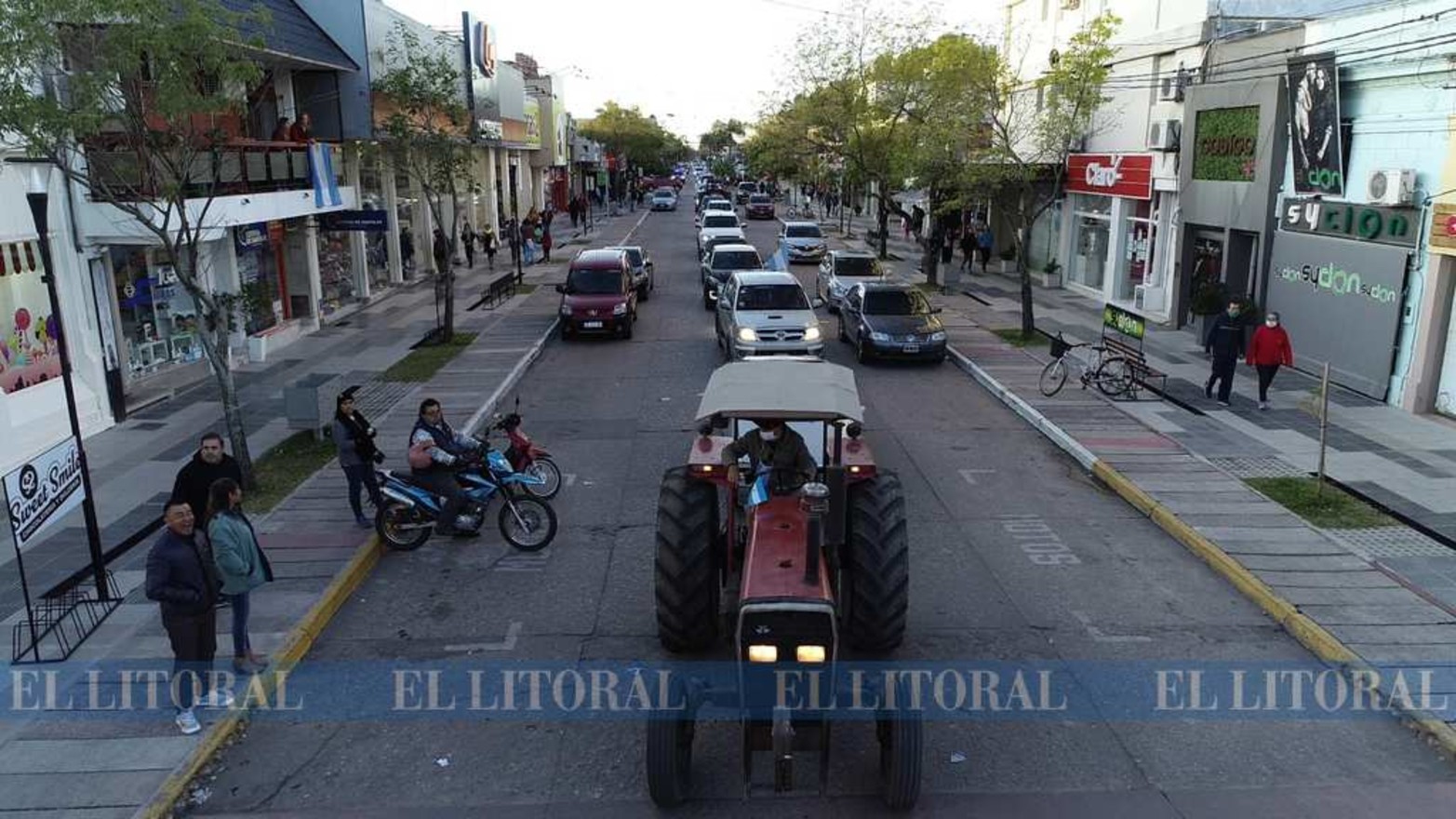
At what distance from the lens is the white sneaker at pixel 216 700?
312 inches

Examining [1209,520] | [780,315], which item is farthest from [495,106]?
[1209,520]

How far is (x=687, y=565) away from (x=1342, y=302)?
15.1 metres

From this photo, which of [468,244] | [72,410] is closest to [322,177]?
[468,244]

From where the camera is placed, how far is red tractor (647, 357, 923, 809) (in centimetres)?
623

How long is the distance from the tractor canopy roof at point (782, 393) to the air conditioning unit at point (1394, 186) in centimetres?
1174

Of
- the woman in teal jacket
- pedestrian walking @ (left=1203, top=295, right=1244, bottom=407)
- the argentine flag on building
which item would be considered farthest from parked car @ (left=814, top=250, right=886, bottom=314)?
the woman in teal jacket

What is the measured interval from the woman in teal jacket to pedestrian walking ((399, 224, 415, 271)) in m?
27.5

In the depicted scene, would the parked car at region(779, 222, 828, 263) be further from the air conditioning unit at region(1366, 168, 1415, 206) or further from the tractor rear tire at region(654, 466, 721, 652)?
the tractor rear tire at region(654, 466, 721, 652)

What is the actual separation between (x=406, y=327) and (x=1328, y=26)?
20805mm

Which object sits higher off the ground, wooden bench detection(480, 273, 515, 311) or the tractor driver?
the tractor driver

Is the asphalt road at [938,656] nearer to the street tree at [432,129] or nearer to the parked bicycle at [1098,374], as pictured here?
the parked bicycle at [1098,374]

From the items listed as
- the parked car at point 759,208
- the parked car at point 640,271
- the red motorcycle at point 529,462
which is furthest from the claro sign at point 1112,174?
the parked car at point 759,208

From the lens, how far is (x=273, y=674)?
8.45 meters

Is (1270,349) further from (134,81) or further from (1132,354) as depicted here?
(134,81)
